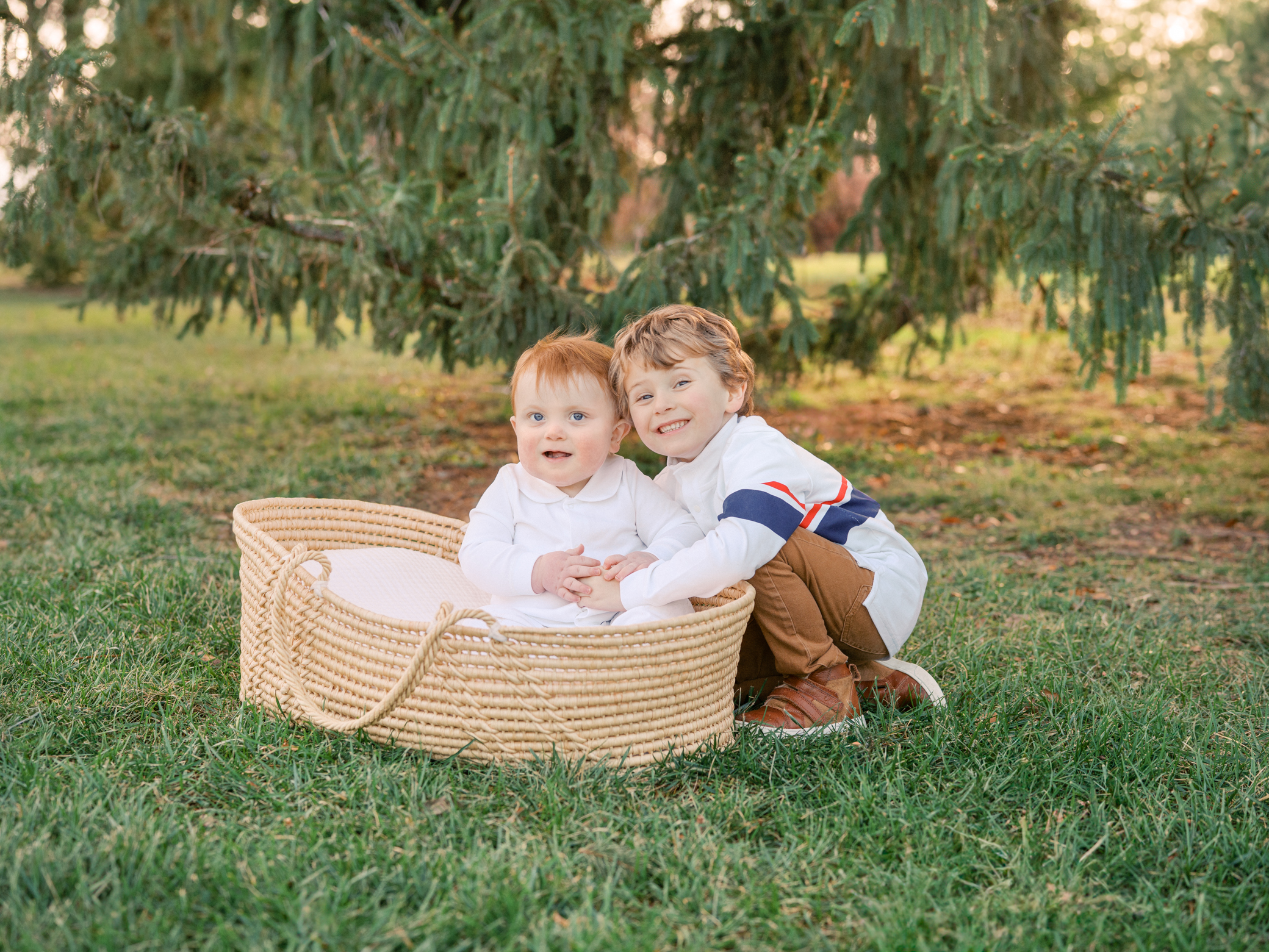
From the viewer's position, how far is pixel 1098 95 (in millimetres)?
8164

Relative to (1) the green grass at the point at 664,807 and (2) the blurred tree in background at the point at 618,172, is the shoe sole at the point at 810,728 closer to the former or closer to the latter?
(1) the green grass at the point at 664,807

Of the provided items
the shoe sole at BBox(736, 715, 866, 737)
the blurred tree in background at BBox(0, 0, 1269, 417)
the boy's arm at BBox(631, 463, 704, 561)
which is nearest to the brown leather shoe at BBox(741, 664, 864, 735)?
the shoe sole at BBox(736, 715, 866, 737)

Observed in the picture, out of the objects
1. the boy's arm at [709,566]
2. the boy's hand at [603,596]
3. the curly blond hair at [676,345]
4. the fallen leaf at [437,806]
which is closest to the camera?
the fallen leaf at [437,806]

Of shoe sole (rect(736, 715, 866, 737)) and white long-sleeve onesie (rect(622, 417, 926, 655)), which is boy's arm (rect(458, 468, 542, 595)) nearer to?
white long-sleeve onesie (rect(622, 417, 926, 655))

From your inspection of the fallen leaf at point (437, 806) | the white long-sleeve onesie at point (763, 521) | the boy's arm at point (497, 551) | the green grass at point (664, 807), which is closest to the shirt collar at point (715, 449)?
the white long-sleeve onesie at point (763, 521)

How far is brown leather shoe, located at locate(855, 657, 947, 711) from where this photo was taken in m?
2.60

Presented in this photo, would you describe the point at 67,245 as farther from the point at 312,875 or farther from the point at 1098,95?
the point at 1098,95

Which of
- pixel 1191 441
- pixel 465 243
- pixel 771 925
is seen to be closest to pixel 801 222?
pixel 465 243

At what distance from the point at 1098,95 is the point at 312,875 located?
8516 millimetres

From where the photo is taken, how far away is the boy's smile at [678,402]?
8.16ft

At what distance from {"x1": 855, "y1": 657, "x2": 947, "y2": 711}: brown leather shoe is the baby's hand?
0.66 metres

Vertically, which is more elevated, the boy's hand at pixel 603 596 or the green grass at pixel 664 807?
the boy's hand at pixel 603 596

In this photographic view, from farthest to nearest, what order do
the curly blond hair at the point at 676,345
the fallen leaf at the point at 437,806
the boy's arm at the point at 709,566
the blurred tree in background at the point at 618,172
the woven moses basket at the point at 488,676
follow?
the blurred tree in background at the point at 618,172
the curly blond hair at the point at 676,345
the boy's arm at the point at 709,566
the woven moses basket at the point at 488,676
the fallen leaf at the point at 437,806

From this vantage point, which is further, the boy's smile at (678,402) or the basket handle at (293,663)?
the boy's smile at (678,402)
